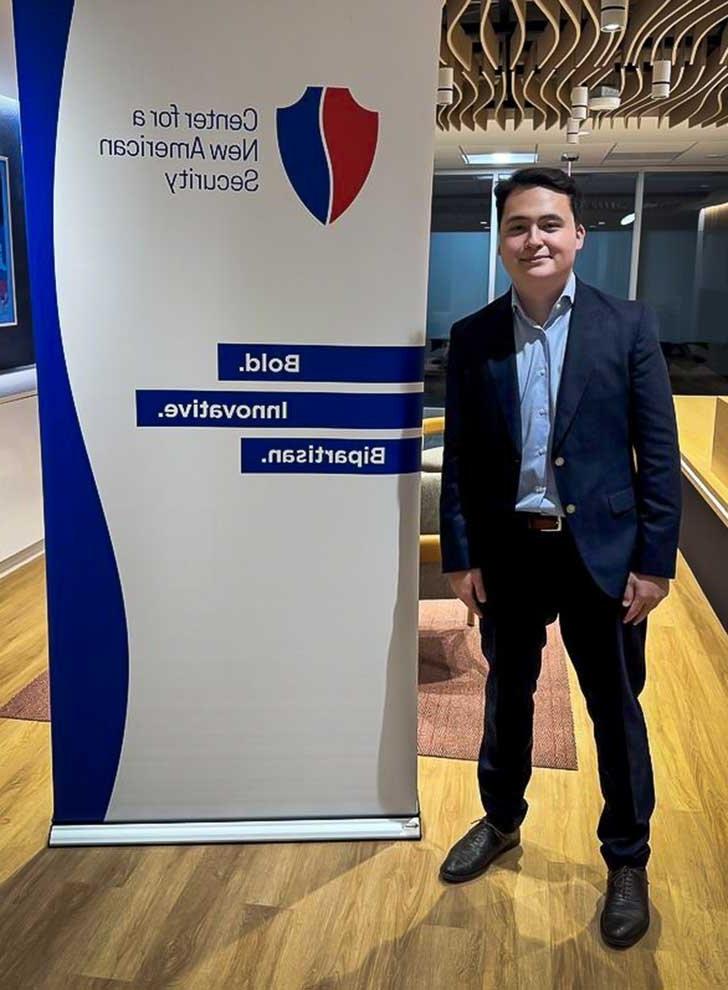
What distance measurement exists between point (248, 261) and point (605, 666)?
1302mm

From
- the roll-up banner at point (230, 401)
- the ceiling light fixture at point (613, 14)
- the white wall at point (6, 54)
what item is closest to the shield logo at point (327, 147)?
the roll-up banner at point (230, 401)

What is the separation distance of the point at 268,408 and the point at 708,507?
322 cm

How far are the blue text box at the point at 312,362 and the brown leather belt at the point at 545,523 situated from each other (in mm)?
471

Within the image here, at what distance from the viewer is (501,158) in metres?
9.50

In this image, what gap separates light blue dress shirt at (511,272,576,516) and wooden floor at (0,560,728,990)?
102cm

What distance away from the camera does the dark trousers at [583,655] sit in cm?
225

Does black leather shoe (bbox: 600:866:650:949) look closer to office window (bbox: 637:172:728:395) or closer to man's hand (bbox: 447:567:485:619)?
man's hand (bbox: 447:567:485:619)

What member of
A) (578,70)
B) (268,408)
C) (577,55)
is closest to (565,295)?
(268,408)

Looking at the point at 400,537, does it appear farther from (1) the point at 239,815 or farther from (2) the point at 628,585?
(1) the point at 239,815

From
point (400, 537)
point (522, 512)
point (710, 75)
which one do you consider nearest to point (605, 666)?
point (522, 512)

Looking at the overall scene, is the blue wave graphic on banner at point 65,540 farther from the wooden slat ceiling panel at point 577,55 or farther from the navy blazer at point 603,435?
the wooden slat ceiling panel at point 577,55

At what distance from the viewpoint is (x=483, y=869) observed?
2.55 m

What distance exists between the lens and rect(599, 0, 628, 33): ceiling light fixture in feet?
13.5

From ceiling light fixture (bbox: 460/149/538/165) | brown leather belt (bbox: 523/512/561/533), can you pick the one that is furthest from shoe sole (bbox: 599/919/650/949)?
ceiling light fixture (bbox: 460/149/538/165)
